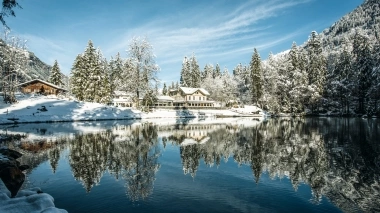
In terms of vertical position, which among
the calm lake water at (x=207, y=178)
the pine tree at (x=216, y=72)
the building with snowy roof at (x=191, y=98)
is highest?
the pine tree at (x=216, y=72)

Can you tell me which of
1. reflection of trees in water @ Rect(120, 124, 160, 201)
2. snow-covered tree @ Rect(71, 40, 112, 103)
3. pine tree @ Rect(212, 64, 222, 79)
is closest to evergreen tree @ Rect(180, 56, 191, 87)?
pine tree @ Rect(212, 64, 222, 79)

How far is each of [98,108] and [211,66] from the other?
81497 millimetres

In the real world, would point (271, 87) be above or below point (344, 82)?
above

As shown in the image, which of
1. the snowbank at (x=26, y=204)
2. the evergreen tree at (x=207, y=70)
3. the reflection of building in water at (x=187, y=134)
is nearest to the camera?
the snowbank at (x=26, y=204)

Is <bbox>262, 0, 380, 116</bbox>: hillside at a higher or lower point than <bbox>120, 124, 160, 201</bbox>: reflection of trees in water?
higher

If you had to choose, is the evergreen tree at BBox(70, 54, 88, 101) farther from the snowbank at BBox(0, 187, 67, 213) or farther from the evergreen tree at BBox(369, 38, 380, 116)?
the evergreen tree at BBox(369, 38, 380, 116)

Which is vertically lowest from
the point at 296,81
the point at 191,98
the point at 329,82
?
the point at 191,98

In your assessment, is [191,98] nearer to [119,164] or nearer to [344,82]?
[344,82]

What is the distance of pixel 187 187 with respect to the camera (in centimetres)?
1163

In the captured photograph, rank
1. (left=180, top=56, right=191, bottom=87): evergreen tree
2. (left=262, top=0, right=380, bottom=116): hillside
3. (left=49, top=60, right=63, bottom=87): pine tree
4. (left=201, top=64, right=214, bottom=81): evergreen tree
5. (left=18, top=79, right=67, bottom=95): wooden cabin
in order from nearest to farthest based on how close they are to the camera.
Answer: (left=262, top=0, right=380, bottom=116): hillside
(left=18, top=79, right=67, bottom=95): wooden cabin
(left=49, top=60, right=63, bottom=87): pine tree
(left=180, top=56, right=191, bottom=87): evergreen tree
(left=201, top=64, right=214, bottom=81): evergreen tree

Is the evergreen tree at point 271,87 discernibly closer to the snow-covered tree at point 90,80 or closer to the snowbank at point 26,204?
the snow-covered tree at point 90,80

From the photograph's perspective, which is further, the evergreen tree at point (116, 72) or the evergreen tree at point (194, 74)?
the evergreen tree at point (194, 74)

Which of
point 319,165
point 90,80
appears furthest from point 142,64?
point 319,165

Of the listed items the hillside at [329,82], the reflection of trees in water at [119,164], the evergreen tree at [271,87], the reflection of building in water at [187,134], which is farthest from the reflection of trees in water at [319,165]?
the evergreen tree at [271,87]
